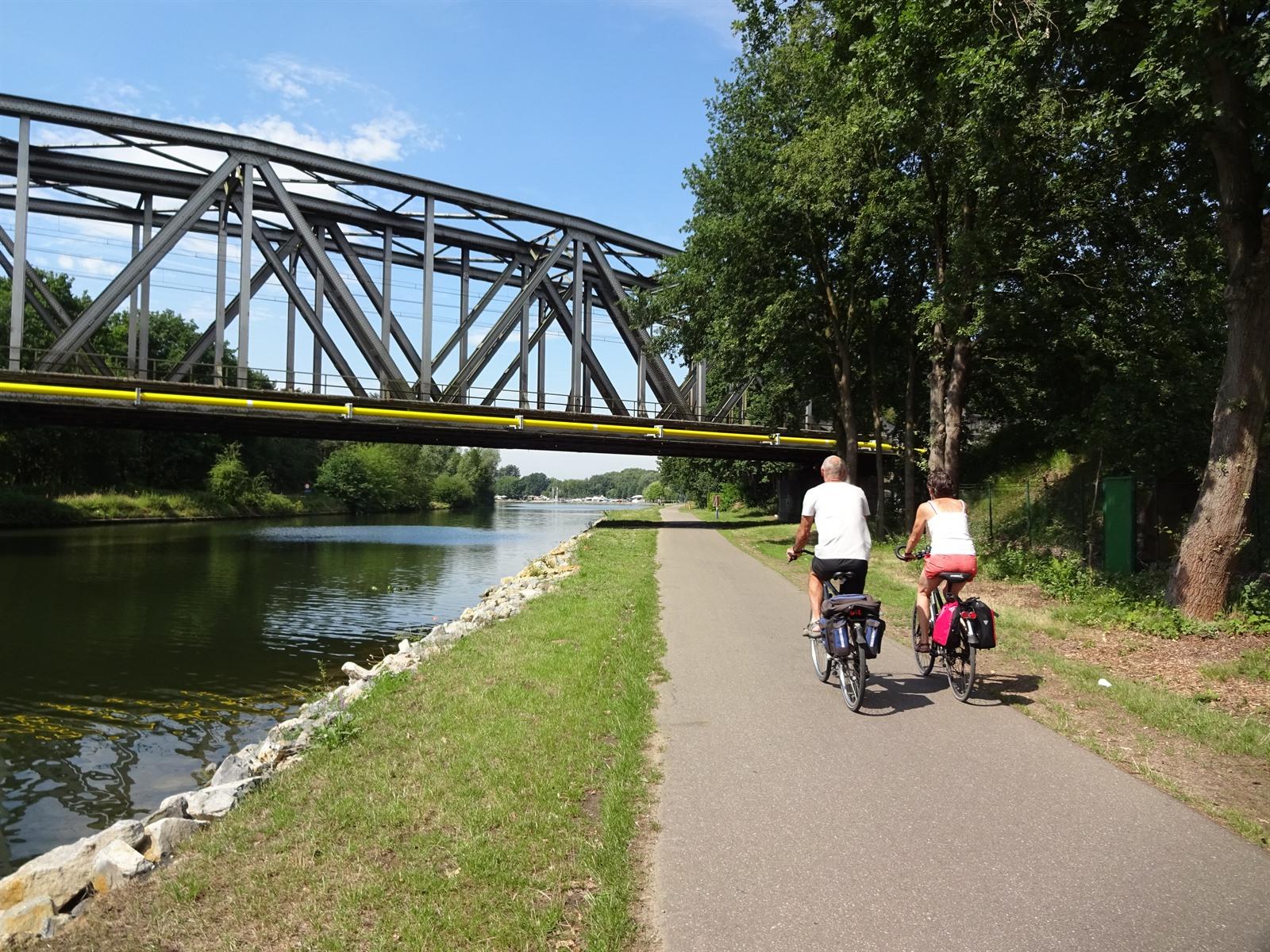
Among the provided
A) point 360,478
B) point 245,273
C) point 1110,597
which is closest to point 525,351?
point 245,273

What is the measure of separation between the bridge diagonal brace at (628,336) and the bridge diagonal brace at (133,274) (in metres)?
17.7

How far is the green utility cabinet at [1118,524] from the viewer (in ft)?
44.5

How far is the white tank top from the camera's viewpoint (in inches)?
271

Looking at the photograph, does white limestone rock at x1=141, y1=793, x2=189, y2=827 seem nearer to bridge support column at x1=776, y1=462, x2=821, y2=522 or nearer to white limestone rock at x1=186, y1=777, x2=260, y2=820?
white limestone rock at x1=186, y1=777, x2=260, y2=820

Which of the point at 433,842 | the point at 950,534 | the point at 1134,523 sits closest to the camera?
the point at 433,842

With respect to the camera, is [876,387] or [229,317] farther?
[229,317]

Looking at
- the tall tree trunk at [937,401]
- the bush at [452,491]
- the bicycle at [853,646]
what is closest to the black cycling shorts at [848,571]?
the bicycle at [853,646]

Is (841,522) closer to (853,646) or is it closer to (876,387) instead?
(853,646)

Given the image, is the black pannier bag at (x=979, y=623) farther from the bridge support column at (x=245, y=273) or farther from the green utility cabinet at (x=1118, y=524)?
the bridge support column at (x=245, y=273)

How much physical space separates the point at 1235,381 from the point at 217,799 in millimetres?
10835

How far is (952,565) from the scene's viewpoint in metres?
6.86

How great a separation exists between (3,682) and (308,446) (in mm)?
79726

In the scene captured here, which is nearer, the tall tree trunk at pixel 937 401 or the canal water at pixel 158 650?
the canal water at pixel 158 650

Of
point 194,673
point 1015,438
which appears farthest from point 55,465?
point 1015,438
